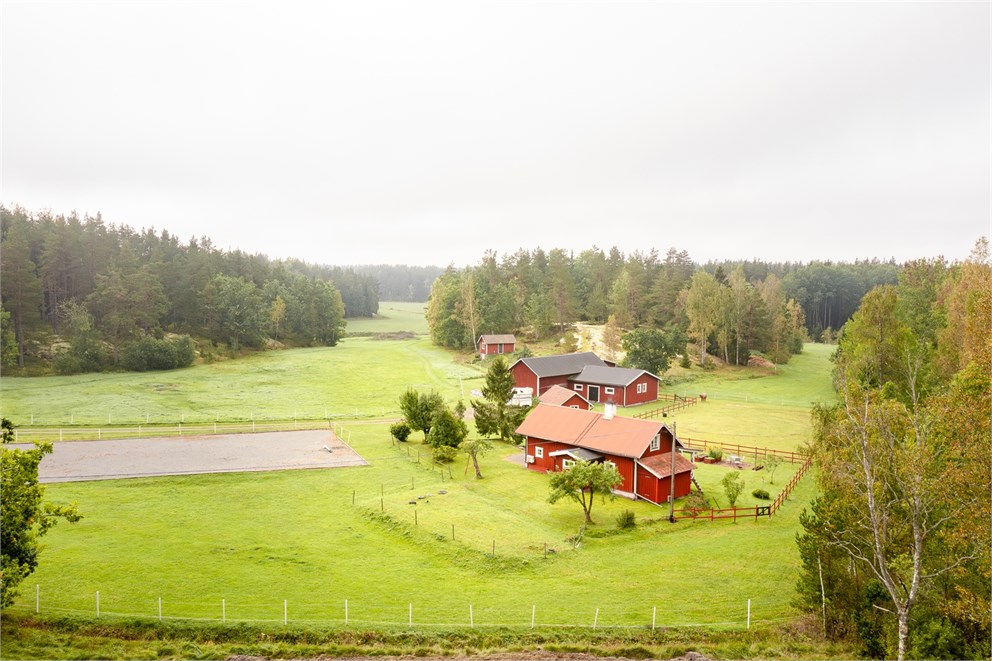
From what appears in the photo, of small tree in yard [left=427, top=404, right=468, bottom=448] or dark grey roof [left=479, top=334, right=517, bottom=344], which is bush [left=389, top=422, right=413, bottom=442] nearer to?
small tree in yard [left=427, top=404, right=468, bottom=448]

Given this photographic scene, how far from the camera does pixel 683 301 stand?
8894 centimetres

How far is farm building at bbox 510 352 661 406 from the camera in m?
58.0

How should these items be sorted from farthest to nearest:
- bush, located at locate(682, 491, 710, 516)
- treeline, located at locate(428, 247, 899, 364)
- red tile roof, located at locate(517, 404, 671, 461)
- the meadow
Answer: treeline, located at locate(428, 247, 899, 364) → red tile roof, located at locate(517, 404, 671, 461) → bush, located at locate(682, 491, 710, 516) → the meadow

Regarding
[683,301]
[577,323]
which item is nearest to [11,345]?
[577,323]

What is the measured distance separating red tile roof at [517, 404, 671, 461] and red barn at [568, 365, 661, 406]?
21448mm

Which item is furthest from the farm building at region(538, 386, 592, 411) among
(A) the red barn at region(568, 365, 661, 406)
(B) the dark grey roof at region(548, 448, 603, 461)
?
(B) the dark grey roof at region(548, 448, 603, 461)

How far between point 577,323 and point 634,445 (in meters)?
70.6

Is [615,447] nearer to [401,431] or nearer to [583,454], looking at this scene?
[583,454]

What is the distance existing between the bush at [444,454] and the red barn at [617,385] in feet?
80.3

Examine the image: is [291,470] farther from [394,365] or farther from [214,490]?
[394,365]

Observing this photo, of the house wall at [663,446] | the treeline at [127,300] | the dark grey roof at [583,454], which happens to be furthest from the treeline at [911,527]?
the treeline at [127,300]

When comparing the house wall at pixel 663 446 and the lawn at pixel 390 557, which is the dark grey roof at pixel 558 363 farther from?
the lawn at pixel 390 557

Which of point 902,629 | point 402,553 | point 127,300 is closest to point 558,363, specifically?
point 402,553

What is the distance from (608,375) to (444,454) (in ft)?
92.7
